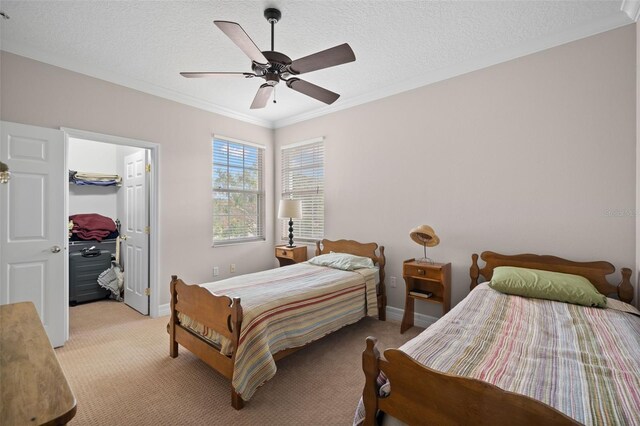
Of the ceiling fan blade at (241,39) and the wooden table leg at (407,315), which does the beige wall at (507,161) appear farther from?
the ceiling fan blade at (241,39)

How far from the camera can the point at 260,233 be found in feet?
16.3

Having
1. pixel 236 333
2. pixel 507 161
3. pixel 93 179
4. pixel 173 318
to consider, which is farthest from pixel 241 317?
pixel 93 179

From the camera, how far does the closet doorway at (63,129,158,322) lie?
12.0 feet

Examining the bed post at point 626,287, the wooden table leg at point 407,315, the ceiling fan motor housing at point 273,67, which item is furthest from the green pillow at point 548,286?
the ceiling fan motor housing at point 273,67

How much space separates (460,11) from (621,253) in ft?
7.54

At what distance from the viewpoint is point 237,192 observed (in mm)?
4621

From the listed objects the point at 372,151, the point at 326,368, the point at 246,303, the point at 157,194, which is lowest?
the point at 326,368

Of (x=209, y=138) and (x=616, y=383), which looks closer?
(x=616, y=383)

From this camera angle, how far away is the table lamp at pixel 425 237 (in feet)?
10.00

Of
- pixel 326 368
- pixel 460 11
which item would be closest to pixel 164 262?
pixel 326 368

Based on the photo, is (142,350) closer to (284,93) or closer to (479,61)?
(284,93)

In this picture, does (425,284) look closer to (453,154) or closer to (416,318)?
(416,318)

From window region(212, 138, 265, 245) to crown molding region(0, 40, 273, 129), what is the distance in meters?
0.44

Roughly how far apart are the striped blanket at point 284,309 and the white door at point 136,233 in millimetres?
1527
